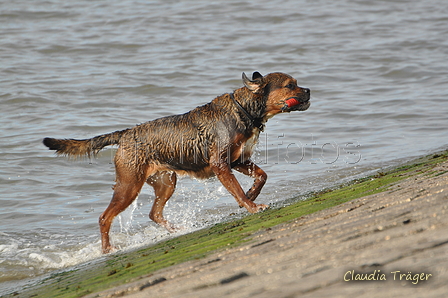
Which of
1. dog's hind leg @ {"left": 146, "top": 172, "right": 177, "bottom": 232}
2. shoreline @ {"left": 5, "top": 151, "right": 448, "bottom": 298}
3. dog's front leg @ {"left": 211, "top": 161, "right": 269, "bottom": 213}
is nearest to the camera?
shoreline @ {"left": 5, "top": 151, "right": 448, "bottom": 298}

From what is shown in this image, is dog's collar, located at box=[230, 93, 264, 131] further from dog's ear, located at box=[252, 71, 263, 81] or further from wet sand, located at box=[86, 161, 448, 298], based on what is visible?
wet sand, located at box=[86, 161, 448, 298]

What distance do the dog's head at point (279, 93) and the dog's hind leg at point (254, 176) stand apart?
76cm

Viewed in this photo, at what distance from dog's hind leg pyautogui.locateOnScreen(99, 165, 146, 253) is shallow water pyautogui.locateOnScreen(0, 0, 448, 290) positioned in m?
0.41

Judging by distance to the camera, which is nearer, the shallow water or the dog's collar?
Result: the dog's collar

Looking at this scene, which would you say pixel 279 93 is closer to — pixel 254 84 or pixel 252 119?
pixel 254 84

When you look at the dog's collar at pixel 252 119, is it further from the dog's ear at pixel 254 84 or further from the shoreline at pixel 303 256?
A: the shoreline at pixel 303 256

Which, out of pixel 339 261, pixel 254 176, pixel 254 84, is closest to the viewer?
pixel 339 261

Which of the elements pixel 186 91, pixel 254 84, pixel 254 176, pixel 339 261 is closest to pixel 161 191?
pixel 254 176

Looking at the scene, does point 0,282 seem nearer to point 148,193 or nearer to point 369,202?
point 148,193

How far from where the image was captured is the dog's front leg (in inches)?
281

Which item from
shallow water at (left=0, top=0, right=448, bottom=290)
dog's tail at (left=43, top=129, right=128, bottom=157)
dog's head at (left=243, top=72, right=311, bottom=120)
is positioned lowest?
shallow water at (left=0, top=0, right=448, bottom=290)

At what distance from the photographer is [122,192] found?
24.6 ft

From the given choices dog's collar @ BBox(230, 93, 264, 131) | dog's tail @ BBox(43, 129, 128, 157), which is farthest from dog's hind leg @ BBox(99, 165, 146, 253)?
dog's collar @ BBox(230, 93, 264, 131)

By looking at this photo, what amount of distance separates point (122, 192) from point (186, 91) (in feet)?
30.8
